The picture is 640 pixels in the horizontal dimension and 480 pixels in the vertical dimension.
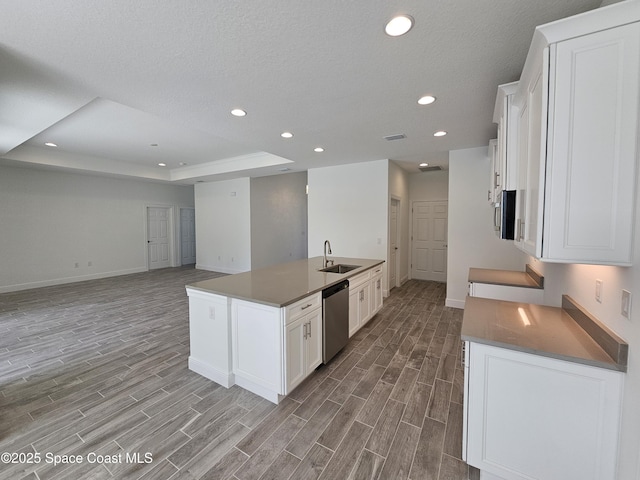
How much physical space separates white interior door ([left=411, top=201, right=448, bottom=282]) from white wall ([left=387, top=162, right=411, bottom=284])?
234mm

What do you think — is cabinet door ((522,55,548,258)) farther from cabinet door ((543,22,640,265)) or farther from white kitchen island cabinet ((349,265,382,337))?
white kitchen island cabinet ((349,265,382,337))

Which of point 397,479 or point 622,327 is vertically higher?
point 622,327

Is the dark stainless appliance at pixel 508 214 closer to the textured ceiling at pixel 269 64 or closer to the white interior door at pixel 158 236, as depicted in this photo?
the textured ceiling at pixel 269 64

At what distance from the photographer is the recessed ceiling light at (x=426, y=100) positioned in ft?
8.38

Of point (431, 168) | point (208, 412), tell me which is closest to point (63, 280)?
point (208, 412)

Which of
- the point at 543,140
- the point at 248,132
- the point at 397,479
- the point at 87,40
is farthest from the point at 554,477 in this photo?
the point at 248,132

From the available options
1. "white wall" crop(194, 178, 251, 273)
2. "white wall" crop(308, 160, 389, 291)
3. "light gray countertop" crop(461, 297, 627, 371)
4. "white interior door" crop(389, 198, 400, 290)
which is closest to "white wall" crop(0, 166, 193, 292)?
"white wall" crop(194, 178, 251, 273)

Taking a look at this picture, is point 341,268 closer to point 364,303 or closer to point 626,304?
point 364,303

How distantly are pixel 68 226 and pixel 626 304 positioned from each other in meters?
9.25

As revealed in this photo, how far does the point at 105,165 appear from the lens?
241 inches

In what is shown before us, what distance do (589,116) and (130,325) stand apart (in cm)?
512

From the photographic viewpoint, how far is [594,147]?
1.13 metres

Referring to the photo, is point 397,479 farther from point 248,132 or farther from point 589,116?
point 248,132

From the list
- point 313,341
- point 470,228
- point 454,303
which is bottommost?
point 454,303
